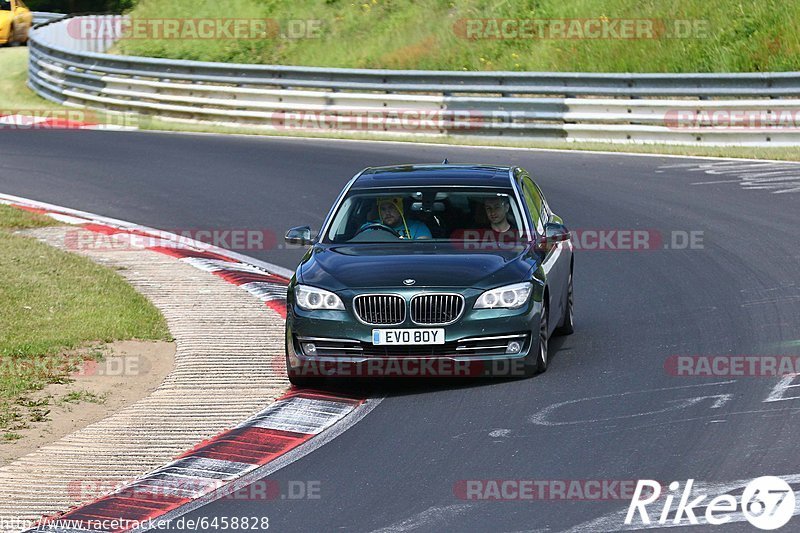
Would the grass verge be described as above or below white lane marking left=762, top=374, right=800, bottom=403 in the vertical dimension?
above

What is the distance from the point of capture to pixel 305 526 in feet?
22.2

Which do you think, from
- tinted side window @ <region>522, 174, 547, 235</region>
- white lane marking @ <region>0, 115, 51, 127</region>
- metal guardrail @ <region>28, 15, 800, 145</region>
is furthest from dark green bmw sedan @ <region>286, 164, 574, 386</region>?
white lane marking @ <region>0, 115, 51, 127</region>

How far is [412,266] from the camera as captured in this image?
9781 millimetres

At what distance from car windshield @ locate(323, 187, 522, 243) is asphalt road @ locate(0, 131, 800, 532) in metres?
1.18

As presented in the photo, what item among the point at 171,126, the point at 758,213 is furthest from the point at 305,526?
the point at 171,126

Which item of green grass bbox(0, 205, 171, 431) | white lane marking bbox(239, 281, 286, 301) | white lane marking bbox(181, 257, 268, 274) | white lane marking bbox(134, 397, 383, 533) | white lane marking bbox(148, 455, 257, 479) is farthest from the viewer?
white lane marking bbox(181, 257, 268, 274)

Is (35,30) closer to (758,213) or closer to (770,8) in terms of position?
(770,8)

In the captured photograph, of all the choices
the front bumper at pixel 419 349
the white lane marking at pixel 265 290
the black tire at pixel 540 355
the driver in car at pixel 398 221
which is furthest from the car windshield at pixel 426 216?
the white lane marking at pixel 265 290

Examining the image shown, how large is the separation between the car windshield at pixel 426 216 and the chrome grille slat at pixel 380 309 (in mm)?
1086

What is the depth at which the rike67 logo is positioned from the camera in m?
6.50

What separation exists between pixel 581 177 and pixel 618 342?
9.21m

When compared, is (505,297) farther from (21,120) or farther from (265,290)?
(21,120)

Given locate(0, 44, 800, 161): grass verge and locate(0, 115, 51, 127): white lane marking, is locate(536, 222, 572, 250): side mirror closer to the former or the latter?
locate(0, 44, 800, 161): grass verge

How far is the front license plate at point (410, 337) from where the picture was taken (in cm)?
940
